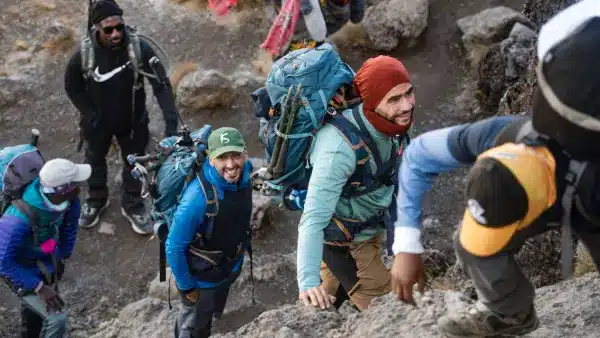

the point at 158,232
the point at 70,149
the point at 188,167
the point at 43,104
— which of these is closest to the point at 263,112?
the point at 188,167

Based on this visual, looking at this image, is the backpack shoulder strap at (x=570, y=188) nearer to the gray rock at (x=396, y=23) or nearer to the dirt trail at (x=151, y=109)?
the dirt trail at (x=151, y=109)

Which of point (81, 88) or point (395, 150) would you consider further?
point (81, 88)

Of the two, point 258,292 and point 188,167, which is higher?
point 188,167

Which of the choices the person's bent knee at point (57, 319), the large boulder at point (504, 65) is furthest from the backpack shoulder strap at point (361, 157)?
the large boulder at point (504, 65)

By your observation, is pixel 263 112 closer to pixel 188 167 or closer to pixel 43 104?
pixel 188 167

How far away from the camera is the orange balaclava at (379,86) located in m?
4.99

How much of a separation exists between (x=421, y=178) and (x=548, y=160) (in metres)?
0.80

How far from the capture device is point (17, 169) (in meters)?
6.79

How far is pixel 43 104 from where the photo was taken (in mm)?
→ 12906

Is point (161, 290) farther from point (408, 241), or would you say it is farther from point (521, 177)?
point (521, 177)

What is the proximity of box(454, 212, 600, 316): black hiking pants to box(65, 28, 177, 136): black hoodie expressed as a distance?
5591 mm

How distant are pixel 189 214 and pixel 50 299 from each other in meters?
2.27

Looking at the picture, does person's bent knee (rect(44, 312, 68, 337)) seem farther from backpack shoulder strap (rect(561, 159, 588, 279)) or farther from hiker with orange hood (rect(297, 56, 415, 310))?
backpack shoulder strap (rect(561, 159, 588, 279))

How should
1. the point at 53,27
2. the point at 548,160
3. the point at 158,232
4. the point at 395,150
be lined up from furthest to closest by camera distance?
the point at 53,27 < the point at 158,232 < the point at 395,150 < the point at 548,160
